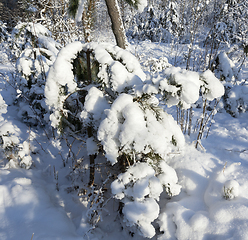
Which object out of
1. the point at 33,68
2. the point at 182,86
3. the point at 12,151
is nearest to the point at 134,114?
the point at 182,86

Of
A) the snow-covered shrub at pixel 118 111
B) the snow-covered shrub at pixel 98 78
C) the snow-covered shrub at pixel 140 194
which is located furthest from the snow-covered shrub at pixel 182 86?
the snow-covered shrub at pixel 140 194

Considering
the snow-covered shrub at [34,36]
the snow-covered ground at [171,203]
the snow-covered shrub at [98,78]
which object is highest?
the snow-covered shrub at [34,36]

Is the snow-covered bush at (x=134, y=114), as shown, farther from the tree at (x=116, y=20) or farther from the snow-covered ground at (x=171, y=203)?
the tree at (x=116, y=20)

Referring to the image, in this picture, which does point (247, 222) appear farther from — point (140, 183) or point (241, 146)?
point (241, 146)

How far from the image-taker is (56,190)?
2094mm

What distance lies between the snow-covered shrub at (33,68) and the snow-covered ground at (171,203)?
4.09 ft

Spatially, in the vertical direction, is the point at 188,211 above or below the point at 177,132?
below

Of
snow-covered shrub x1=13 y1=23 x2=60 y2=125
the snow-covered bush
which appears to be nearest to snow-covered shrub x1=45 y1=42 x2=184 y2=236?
the snow-covered bush

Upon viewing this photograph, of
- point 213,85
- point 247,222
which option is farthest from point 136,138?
point 247,222

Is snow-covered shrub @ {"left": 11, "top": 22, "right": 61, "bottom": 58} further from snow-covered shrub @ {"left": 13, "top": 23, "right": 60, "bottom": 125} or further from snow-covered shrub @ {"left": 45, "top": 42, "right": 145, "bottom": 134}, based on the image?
snow-covered shrub @ {"left": 45, "top": 42, "right": 145, "bottom": 134}

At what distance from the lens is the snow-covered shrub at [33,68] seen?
302 cm

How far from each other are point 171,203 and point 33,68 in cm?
322

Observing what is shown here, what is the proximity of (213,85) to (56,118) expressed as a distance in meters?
1.37

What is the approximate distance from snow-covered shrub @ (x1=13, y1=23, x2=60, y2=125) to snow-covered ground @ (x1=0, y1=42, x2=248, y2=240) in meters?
1.25
